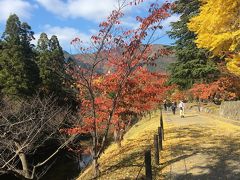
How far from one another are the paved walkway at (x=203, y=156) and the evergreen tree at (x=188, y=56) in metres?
15.4

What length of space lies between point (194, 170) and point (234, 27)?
878 centimetres

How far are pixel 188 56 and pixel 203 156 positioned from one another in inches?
925

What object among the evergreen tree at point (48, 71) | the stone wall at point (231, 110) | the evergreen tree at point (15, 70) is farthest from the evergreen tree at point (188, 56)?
the evergreen tree at point (15, 70)

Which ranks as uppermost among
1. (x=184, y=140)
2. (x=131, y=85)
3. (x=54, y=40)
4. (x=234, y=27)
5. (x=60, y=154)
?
(x=54, y=40)

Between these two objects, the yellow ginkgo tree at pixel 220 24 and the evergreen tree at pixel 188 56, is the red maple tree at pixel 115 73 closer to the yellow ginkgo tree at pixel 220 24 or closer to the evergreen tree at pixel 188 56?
the yellow ginkgo tree at pixel 220 24

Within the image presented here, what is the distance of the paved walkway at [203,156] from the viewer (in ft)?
35.1

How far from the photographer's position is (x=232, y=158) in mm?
12359

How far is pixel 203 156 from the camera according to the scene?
12.9m

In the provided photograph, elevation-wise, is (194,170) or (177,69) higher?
(177,69)

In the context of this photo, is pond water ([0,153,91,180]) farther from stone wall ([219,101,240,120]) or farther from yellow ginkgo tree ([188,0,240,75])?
yellow ginkgo tree ([188,0,240,75])

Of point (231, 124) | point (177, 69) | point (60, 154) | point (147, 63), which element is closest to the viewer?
point (147, 63)

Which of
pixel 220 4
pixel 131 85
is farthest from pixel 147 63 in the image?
pixel 220 4

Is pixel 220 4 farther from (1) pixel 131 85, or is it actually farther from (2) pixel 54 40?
(2) pixel 54 40

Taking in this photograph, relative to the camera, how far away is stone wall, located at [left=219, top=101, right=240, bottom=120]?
22422 millimetres
